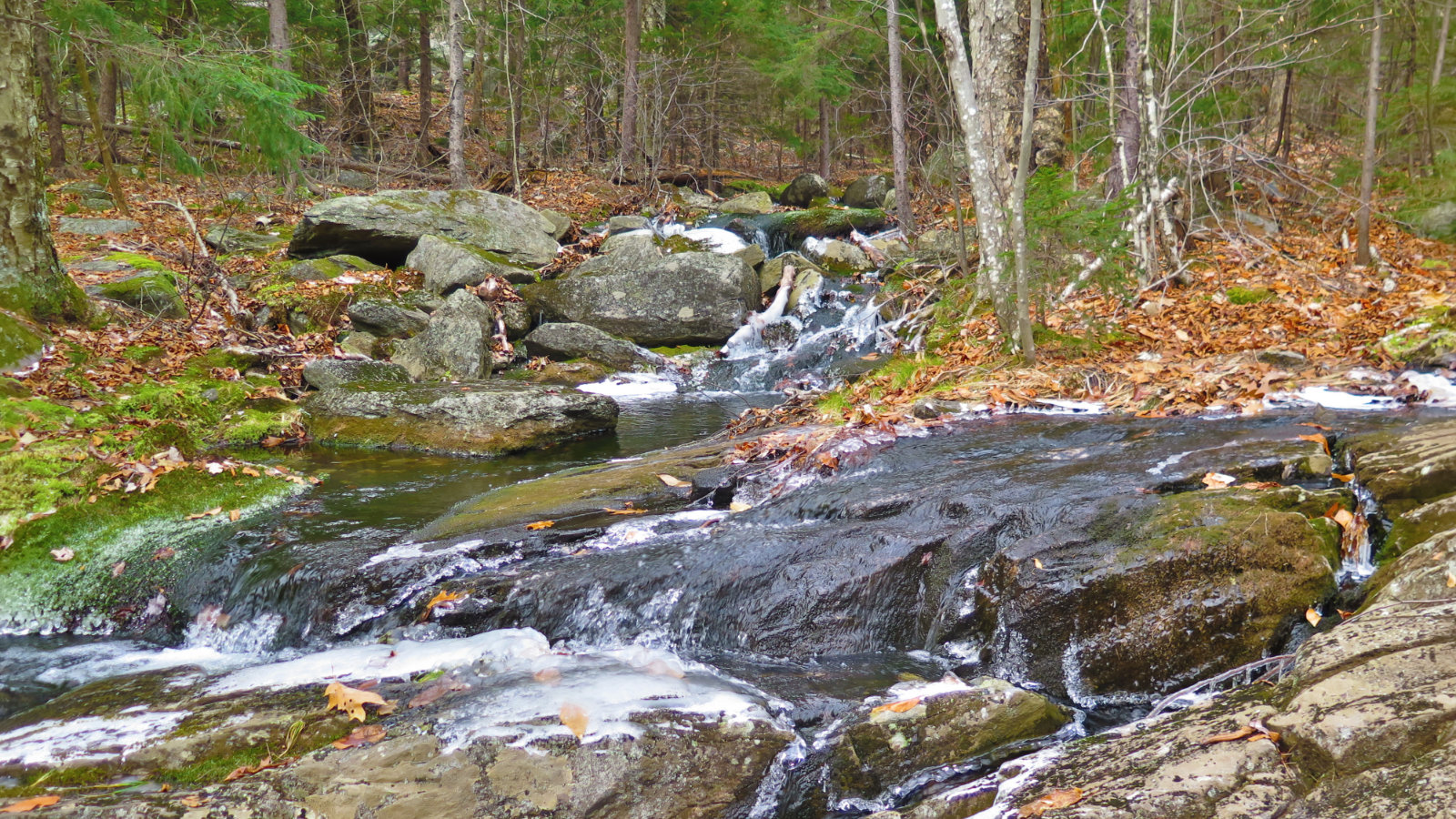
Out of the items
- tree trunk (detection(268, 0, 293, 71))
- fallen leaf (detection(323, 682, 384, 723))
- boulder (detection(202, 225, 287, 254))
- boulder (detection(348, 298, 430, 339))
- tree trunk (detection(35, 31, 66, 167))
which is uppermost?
tree trunk (detection(268, 0, 293, 71))

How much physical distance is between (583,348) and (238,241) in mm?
6592

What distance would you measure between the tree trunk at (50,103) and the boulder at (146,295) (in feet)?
20.3

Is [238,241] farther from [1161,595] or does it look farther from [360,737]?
[1161,595]

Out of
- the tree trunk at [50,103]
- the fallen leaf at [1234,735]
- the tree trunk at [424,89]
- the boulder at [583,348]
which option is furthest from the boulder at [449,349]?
the tree trunk at [424,89]

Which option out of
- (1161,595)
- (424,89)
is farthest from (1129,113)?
(424,89)

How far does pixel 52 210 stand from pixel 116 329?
7.99 m

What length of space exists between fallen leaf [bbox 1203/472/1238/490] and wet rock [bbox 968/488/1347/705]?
0.31 metres

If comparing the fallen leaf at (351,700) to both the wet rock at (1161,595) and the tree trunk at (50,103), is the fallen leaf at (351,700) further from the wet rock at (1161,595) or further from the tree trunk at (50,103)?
the tree trunk at (50,103)

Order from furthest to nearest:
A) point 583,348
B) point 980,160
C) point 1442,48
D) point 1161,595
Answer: point 1442,48 → point 583,348 → point 980,160 → point 1161,595

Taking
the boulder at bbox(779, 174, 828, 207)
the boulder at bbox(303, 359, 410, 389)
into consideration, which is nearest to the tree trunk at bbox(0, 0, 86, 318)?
the boulder at bbox(303, 359, 410, 389)

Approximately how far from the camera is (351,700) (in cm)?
336

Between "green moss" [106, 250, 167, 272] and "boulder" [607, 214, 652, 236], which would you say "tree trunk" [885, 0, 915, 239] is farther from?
"green moss" [106, 250, 167, 272]

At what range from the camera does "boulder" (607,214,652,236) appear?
16.2 metres

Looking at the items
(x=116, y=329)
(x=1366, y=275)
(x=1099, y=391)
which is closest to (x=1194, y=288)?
(x=1366, y=275)
